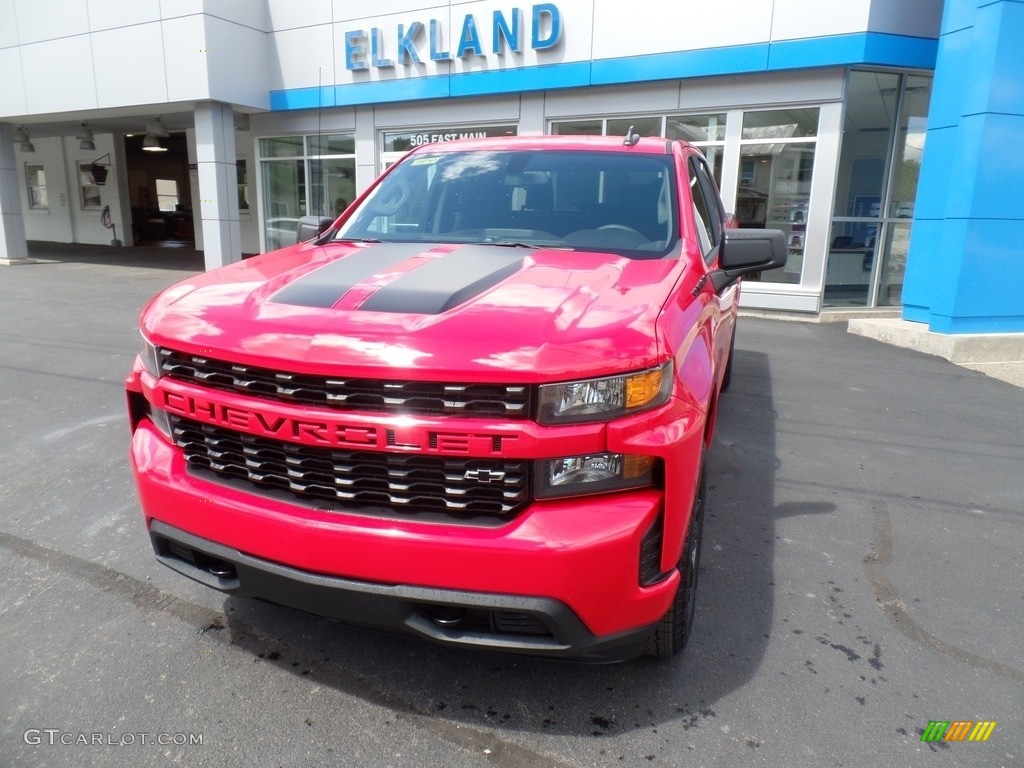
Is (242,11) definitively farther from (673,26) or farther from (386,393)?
(386,393)

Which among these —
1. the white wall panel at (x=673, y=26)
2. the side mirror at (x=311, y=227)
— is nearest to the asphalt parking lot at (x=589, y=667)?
the side mirror at (x=311, y=227)

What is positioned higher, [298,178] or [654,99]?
[654,99]

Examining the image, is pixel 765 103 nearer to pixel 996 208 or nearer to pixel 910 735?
pixel 996 208

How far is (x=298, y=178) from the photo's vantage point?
1587 cm

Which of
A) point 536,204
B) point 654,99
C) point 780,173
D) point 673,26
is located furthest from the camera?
point 654,99

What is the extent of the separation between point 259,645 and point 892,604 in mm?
2552

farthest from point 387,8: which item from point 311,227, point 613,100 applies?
point 311,227

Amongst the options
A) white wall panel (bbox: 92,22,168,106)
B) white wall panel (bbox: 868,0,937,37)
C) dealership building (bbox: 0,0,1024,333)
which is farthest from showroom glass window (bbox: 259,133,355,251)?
white wall panel (bbox: 868,0,937,37)

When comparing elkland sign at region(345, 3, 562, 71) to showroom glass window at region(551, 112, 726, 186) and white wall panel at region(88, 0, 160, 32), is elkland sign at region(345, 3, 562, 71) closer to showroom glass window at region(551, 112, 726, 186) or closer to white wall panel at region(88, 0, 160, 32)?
showroom glass window at region(551, 112, 726, 186)

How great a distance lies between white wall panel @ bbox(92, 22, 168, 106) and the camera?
45.0 feet

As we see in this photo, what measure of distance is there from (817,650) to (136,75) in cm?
1596

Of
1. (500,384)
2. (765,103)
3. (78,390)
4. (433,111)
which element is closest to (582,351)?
(500,384)

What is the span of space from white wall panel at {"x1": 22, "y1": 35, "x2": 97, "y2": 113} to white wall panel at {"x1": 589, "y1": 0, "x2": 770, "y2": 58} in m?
10.2

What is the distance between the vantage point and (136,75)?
1403 cm
